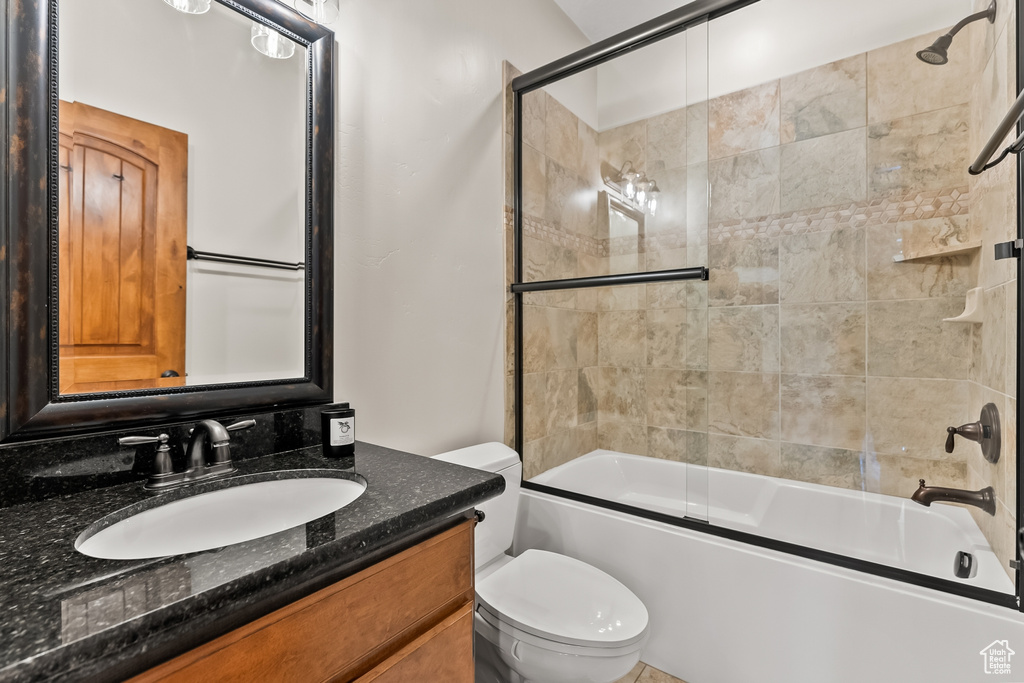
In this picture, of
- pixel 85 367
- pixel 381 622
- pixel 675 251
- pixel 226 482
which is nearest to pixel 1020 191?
pixel 675 251

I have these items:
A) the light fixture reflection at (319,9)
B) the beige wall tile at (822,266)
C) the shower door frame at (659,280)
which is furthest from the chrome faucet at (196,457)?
the beige wall tile at (822,266)

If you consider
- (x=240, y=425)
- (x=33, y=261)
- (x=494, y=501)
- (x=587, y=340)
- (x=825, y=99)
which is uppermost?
(x=825, y=99)

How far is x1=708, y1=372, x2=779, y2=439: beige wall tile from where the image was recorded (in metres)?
1.95

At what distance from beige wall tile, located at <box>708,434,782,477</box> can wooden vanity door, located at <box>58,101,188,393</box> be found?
1.89 metres

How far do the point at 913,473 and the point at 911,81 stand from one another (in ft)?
4.46

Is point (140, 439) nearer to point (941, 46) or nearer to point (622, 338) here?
point (622, 338)

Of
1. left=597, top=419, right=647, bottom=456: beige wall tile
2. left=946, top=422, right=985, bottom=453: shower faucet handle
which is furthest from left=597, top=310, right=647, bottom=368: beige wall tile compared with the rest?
left=946, top=422, right=985, bottom=453: shower faucet handle

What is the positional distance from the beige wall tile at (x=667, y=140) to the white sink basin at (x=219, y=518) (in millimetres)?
1566

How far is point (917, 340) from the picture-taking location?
1.62m

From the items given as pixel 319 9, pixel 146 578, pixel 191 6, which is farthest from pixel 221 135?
pixel 146 578

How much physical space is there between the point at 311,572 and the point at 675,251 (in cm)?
157

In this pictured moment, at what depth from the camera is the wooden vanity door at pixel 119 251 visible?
33.1 inches

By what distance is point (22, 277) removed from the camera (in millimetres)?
779

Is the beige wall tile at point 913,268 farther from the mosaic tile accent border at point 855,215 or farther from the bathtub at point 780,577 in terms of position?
the bathtub at point 780,577
